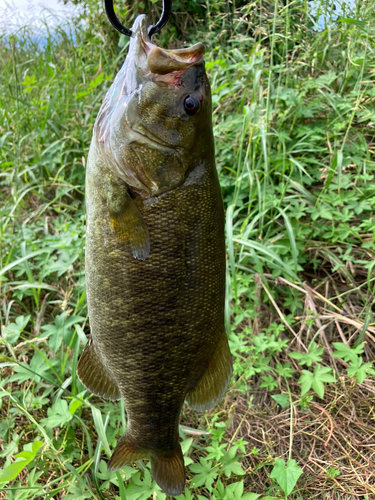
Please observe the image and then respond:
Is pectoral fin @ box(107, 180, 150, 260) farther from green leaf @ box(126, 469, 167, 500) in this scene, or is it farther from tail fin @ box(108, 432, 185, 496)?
green leaf @ box(126, 469, 167, 500)

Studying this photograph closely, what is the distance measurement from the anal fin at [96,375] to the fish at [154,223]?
14cm

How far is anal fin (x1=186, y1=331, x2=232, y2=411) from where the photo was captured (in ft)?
3.92

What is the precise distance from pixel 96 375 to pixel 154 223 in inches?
24.9

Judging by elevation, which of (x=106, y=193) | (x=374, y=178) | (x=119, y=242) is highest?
(x=106, y=193)

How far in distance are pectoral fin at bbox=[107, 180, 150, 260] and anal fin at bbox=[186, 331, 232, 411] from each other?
447mm

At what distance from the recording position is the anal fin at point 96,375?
124cm

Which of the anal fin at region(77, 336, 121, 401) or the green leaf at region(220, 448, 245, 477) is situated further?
the green leaf at region(220, 448, 245, 477)

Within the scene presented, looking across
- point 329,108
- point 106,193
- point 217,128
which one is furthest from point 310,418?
point 329,108

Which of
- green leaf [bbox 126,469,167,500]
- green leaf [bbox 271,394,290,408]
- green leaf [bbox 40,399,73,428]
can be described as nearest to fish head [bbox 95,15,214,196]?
green leaf [bbox 40,399,73,428]

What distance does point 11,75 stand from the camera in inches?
159

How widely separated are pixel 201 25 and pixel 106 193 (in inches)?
176

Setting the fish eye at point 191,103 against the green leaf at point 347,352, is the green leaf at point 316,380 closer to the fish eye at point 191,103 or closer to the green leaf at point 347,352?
the green leaf at point 347,352

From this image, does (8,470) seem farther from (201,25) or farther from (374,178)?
(201,25)

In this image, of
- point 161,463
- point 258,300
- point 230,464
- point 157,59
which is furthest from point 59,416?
point 157,59
